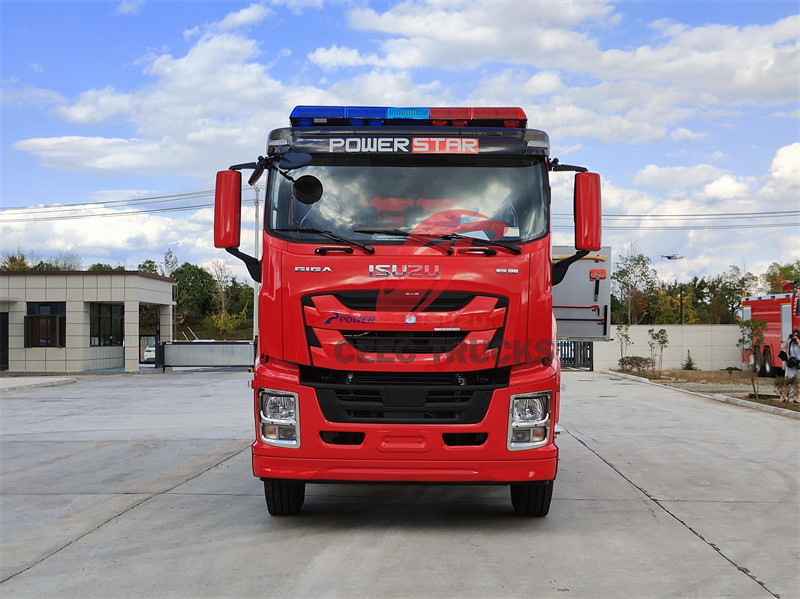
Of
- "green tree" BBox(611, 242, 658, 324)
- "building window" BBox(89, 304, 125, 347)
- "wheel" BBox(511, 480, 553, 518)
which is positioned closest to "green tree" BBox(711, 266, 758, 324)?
"green tree" BBox(611, 242, 658, 324)

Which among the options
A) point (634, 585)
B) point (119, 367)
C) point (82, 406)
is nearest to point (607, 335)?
point (634, 585)

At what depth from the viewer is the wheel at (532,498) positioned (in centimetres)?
728

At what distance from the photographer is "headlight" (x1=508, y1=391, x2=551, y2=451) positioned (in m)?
6.56

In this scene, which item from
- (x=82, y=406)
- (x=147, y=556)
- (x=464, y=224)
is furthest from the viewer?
(x=82, y=406)

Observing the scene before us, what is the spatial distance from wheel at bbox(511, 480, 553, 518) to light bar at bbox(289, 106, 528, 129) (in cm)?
315

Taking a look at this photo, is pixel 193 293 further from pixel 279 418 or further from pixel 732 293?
pixel 279 418

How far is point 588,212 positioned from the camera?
695cm

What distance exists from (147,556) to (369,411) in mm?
1977

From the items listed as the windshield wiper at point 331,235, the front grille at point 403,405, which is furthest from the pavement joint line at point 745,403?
the windshield wiper at point 331,235

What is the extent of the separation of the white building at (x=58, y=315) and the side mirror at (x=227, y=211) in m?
30.1

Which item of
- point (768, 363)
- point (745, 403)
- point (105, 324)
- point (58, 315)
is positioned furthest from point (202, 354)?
point (745, 403)

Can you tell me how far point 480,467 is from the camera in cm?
655

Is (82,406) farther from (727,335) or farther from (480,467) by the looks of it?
(727,335)

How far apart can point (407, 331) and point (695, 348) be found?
36592mm
